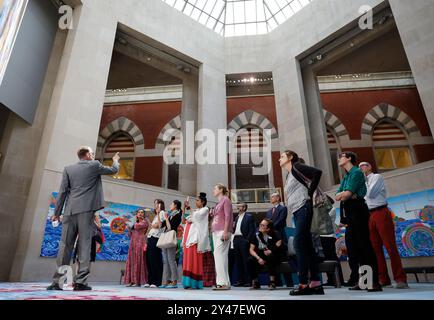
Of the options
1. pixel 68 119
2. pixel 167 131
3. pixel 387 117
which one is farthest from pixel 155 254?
pixel 387 117

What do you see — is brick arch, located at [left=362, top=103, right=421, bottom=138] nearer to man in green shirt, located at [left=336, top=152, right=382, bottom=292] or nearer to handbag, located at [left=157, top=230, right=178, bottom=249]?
man in green shirt, located at [left=336, top=152, right=382, bottom=292]

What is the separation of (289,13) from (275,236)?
1251cm

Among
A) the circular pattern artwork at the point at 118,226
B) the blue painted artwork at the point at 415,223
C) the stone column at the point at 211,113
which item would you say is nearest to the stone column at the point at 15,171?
the circular pattern artwork at the point at 118,226

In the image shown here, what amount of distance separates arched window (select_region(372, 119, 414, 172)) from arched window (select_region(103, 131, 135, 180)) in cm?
1228

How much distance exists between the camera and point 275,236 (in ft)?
14.6

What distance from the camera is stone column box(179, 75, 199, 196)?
11914 mm

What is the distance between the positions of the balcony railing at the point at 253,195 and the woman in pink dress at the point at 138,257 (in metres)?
6.64

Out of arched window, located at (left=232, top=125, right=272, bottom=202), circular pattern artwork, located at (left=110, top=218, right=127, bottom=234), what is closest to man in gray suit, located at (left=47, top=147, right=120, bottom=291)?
circular pattern artwork, located at (left=110, top=218, right=127, bottom=234)

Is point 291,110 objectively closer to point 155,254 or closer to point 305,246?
point 155,254

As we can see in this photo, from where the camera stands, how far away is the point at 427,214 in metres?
7.50

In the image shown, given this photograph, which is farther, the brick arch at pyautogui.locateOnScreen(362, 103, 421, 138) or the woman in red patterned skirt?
the brick arch at pyautogui.locateOnScreen(362, 103, 421, 138)

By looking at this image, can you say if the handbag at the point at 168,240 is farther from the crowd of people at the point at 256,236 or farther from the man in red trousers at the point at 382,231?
the man in red trousers at the point at 382,231

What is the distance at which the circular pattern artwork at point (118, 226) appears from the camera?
344 inches
